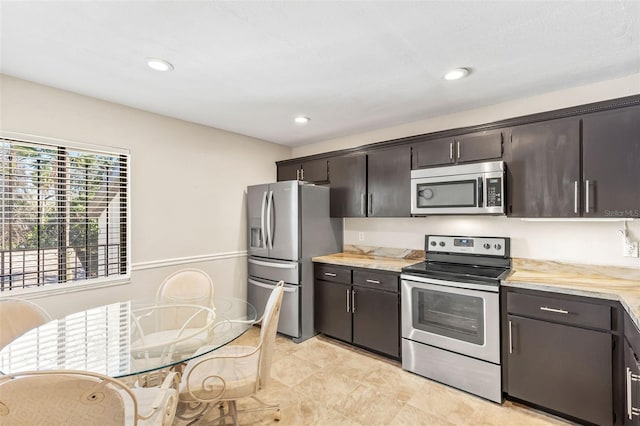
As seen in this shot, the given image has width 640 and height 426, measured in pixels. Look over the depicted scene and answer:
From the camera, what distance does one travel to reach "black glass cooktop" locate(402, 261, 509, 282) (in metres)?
2.39

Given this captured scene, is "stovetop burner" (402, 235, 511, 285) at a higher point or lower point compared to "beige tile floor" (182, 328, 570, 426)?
higher

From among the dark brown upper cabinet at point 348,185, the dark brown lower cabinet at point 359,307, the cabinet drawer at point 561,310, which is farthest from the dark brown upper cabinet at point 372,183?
the cabinet drawer at point 561,310

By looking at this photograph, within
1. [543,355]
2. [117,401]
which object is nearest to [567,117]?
[543,355]

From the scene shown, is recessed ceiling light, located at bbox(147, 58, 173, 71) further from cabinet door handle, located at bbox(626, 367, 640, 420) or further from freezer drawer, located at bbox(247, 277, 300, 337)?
cabinet door handle, located at bbox(626, 367, 640, 420)

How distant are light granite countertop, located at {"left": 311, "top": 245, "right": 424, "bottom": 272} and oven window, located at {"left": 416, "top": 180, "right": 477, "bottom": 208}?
660 millimetres

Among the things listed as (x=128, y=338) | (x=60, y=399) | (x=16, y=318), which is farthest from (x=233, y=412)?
(x=16, y=318)

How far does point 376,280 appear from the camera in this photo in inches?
118

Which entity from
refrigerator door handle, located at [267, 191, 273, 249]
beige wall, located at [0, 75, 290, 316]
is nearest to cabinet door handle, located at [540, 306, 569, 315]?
refrigerator door handle, located at [267, 191, 273, 249]

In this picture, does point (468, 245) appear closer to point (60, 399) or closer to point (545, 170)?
point (545, 170)

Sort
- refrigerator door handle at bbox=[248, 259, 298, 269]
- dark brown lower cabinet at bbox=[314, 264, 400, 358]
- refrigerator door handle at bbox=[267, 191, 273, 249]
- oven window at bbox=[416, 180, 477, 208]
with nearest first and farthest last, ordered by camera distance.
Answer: oven window at bbox=[416, 180, 477, 208]
dark brown lower cabinet at bbox=[314, 264, 400, 358]
refrigerator door handle at bbox=[248, 259, 298, 269]
refrigerator door handle at bbox=[267, 191, 273, 249]

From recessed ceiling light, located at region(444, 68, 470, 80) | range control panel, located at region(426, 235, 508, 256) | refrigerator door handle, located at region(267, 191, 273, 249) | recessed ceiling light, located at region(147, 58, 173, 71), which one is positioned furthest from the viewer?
refrigerator door handle, located at region(267, 191, 273, 249)

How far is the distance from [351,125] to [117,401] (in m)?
3.14

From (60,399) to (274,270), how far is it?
2.57m

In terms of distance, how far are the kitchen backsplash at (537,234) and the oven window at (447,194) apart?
435 mm
